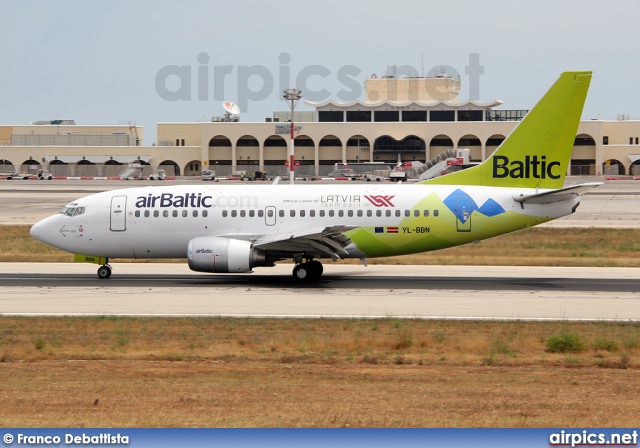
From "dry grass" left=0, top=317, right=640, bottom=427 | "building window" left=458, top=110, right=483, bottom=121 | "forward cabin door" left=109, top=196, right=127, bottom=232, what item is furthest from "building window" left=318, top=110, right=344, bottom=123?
"dry grass" left=0, top=317, right=640, bottom=427

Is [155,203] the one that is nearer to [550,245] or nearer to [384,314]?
[384,314]

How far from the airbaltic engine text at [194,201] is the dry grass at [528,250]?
9.54m

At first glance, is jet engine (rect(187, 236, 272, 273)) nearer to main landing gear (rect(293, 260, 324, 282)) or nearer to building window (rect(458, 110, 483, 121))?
main landing gear (rect(293, 260, 324, 282))

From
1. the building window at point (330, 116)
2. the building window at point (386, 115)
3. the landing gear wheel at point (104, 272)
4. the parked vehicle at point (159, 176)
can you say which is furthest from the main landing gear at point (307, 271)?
the building window at point (386, 115)

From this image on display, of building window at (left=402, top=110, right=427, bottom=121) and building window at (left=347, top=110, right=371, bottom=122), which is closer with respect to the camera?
building window at (left=402, top=110, right=427, bottom=121)

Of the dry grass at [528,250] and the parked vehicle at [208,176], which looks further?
the parked vehicle at [208,176]

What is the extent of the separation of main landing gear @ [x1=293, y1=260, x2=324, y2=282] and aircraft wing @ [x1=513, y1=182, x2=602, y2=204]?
314 inches

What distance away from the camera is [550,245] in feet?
168

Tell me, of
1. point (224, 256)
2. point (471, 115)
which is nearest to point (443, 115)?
point (471, 115)

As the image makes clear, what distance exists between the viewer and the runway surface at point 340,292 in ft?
92.4

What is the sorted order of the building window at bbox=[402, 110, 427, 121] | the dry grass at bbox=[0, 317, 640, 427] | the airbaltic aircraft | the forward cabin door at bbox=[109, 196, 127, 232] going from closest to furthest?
the dry grass at bbox=[0, 317, 640, 427], the airbaltic aircraft, the forward cabin door at bbox=[109, 196, 127, 232], the building window at bbox=[402, 110, 427, 121]

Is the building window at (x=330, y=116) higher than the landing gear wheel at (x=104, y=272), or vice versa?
the building window at (x=330, y=116)

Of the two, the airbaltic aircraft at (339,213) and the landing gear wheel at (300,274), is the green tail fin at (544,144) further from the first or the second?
the landing gear wheel at (300,274)

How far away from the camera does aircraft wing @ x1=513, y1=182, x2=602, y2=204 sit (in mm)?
33219
